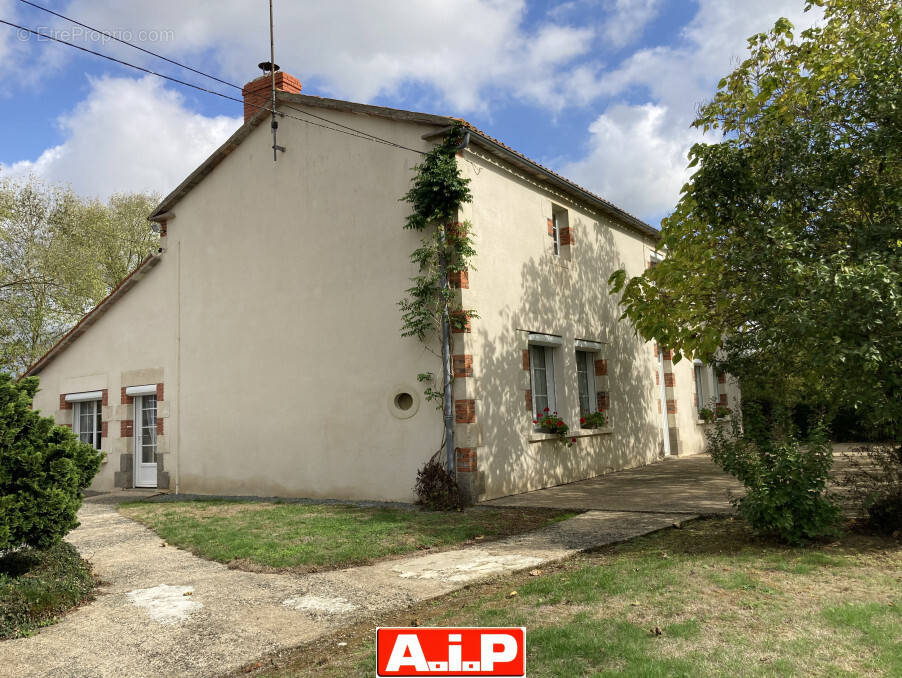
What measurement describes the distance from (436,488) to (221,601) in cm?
399

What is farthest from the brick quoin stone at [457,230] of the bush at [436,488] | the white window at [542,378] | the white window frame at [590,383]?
the white window frame at [590,383]

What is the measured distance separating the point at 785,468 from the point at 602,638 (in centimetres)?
265

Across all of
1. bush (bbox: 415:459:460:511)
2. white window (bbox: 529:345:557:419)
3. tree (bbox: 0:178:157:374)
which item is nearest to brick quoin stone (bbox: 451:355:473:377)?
bush (bbox: 415:459:460:511)

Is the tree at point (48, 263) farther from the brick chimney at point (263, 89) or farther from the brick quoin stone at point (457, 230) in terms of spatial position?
the brick quoin stone at point (457, 230)

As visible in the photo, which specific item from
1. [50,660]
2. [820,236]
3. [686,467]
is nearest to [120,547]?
[50,660]

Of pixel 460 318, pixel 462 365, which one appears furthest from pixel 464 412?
pixel 460 318

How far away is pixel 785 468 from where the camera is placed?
18.0 feet

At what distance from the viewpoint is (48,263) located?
2138 centimetres

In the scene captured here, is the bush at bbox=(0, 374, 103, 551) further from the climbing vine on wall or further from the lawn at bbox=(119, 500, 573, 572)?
the climbing vine on wall

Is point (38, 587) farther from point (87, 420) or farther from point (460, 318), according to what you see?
point (87, 420)

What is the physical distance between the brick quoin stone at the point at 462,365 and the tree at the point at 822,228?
314 cm

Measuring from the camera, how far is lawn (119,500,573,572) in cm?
618

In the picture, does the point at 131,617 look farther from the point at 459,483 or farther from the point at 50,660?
the point at 459,483

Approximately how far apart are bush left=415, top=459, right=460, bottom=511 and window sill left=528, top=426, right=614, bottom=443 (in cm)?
169
